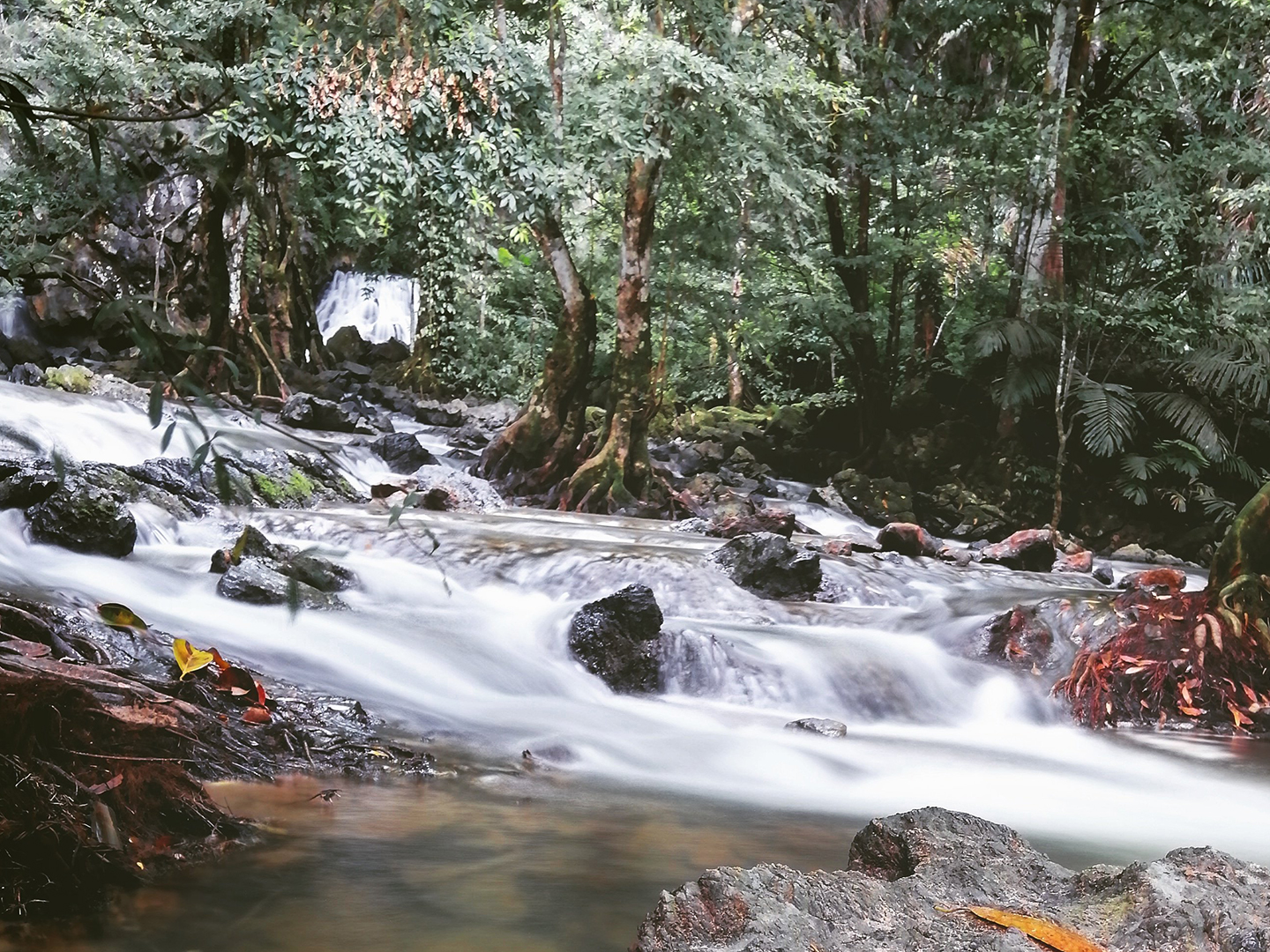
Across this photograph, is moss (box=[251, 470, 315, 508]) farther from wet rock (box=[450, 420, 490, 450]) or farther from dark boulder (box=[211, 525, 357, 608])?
wet rock (box=[450, 420, 490, 450])

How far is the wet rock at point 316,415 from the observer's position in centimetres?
1178

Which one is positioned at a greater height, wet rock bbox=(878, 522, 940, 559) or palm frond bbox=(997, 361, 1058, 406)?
palm frond bbox=(997, 361, 1058, 406)

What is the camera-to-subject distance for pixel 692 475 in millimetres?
12828

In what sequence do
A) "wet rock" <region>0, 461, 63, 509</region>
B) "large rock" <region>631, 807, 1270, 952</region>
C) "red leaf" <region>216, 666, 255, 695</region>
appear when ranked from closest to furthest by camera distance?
1. "large rock" <region>631, 807, 1270, 952</region>
2. "red leaf" <region>216, 666, 255, 695</region>
3. "wet rock" <region>0, 461, 63, 509</region>

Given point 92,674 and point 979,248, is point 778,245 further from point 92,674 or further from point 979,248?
point 92,674

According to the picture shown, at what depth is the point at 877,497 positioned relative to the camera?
1246cm

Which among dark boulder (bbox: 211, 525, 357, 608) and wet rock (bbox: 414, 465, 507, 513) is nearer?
dark boulder (bbox: 211, 525, 357, 608)

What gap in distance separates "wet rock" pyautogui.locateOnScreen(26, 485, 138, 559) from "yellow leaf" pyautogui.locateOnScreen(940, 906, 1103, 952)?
4869 millimetres

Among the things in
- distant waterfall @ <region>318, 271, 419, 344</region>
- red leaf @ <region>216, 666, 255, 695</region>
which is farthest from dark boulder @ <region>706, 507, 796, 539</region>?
distant waterfall @ <region>318, 271, 419, 344</region>

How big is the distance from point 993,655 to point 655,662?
190 cm

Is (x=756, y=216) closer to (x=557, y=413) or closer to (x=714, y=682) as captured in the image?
(x=557, y=413)

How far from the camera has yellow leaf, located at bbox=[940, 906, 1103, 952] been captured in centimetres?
139

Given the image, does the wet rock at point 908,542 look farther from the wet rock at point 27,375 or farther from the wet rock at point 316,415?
the wet rock at point 27,375

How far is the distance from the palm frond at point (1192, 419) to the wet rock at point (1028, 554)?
3.64 meters
